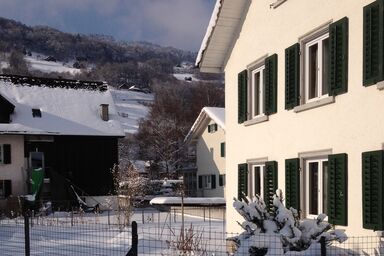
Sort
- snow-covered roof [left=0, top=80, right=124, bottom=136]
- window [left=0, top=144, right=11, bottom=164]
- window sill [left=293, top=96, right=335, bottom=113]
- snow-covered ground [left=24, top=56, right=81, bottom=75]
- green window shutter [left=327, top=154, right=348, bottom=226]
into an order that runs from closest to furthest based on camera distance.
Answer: green window shutter [left=327, top=154, right=348, bottom=226]
window sill [left=293, top=96, right=335, bottom=113]
window [left=0, top=144, right=11, bottom=164]
snow-covered roof [left=0, top=80, right=124, bottom=136]
snow-covered ground [left=24, top=56, right=81, bottom=75]

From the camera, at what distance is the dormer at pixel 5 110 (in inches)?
1231

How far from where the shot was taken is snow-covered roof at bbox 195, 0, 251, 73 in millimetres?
12336

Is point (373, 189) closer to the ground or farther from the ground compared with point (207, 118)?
closer to the ground

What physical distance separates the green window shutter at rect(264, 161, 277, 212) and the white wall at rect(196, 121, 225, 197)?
20557 mm

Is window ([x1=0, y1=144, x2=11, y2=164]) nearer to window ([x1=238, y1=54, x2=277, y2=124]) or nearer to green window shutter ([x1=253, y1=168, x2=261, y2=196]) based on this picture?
window ([x1=238, y1=54, x2=277, y2=124])

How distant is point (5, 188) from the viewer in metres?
30.3

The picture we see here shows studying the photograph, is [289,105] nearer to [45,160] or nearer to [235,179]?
[235,179]

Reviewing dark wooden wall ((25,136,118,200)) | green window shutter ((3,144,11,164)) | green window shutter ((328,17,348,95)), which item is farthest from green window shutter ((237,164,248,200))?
dark wooden wall ((25,136,118,200))

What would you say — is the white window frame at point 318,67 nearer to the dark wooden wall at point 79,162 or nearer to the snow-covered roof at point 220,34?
the snow-covered roof at point 220,34

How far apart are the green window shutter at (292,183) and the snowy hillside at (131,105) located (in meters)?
66.6

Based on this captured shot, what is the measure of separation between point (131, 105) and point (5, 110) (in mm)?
65592

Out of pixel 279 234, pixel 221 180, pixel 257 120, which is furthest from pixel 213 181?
pixel 279 234

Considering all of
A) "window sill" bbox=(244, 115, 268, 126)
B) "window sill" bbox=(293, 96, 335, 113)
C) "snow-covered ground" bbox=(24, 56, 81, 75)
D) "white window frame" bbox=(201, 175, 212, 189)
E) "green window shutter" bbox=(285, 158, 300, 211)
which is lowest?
"white window frame" bbox=(201, 175, 212, 189)

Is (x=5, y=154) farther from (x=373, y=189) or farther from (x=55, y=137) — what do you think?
(x=373, y=189)
